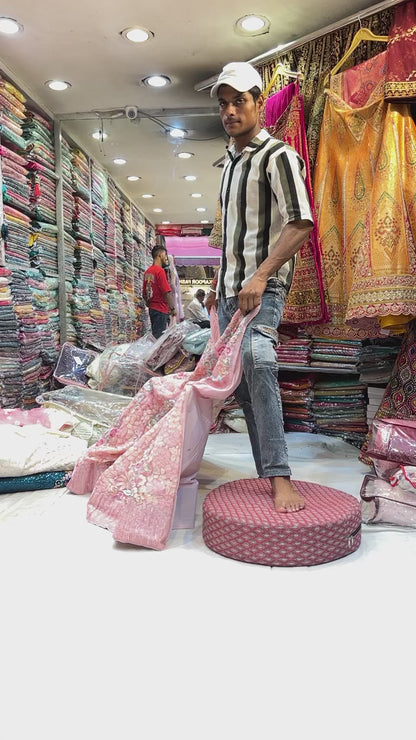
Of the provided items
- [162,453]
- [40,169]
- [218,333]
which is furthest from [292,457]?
[40,169]

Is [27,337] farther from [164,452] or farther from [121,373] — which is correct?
[164,452]

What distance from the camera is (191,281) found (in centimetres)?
496

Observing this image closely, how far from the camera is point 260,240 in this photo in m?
1.93

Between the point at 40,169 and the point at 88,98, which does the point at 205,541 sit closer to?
the point at 40,169

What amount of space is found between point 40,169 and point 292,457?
3156mm

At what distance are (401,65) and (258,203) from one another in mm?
1060

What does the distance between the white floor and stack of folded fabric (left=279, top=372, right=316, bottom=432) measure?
1.65 metres

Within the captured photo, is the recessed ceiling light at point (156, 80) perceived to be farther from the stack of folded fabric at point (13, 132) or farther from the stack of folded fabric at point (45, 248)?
the stack of folded fabric at point (45, 248)

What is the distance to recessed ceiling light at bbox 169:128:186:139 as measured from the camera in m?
4.75

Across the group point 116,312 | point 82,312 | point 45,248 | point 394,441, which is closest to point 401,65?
point 394,441

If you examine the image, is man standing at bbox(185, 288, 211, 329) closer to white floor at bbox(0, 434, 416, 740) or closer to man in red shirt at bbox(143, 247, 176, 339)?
man in red shirt at bbox(143, 247, 176, 339)

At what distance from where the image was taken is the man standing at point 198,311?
4.22 meters

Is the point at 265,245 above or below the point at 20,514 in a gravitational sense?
above

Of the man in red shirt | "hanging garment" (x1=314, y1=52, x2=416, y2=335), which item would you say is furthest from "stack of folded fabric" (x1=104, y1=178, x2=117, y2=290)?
"hanging garment" (x1=314, y1=52, x2=416, y2=335)
